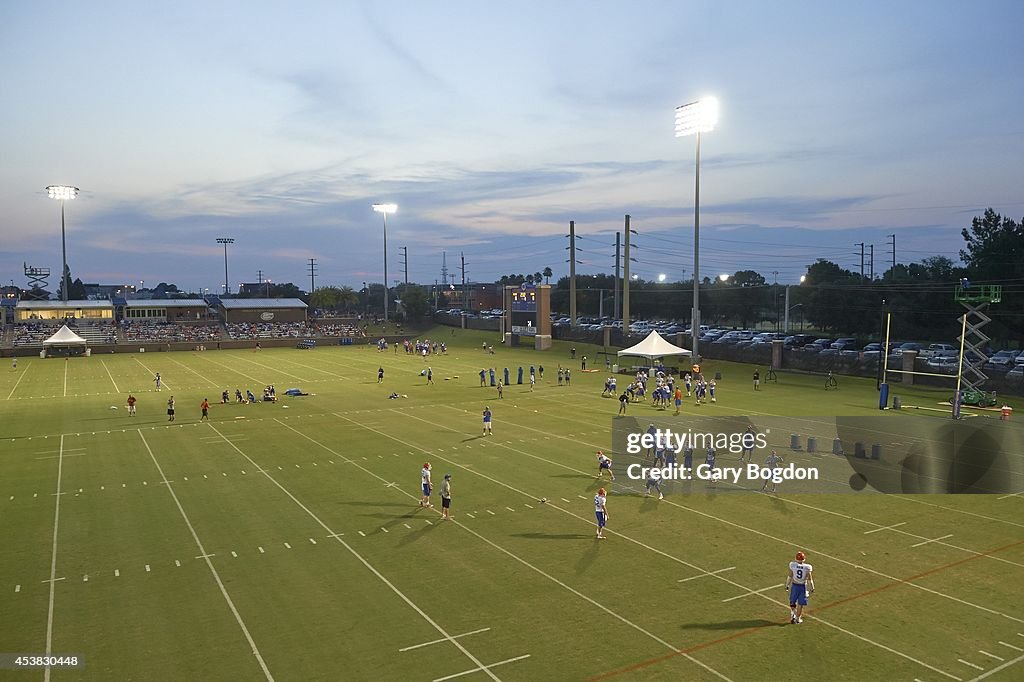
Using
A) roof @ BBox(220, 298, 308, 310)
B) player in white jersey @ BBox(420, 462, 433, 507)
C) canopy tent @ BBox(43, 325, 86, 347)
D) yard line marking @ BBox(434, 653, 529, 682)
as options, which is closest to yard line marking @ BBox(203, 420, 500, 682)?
yard line marking @ BBox(434, 653, 529, 682)

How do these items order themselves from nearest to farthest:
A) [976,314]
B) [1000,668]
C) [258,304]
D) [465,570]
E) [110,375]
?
[1000,668]
[465,570]
[976,314]
[110,375]
[258,304]

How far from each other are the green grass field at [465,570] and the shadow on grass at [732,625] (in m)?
0.04

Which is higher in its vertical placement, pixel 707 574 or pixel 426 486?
pixel 426 486

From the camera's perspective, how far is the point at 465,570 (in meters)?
15.1

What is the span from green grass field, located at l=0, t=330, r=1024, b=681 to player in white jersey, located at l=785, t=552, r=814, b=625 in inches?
14.4

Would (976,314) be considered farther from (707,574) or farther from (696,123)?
(707,574)

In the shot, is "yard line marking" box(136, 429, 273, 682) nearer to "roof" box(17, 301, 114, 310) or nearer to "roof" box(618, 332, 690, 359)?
"roof" box(618, 332, 690, 359)

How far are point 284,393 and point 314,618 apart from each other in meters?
32.9

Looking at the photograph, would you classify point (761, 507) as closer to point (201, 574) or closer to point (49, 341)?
point (201, 574)

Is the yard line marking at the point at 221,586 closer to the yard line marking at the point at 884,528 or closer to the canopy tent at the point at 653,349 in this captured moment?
the yard line marking at the point at 884,528

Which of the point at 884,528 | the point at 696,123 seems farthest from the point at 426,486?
the point at 696,123

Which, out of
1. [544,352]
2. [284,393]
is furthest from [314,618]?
[544,352]

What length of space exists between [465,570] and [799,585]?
658 centimetres

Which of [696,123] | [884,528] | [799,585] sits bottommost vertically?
[884,528]
